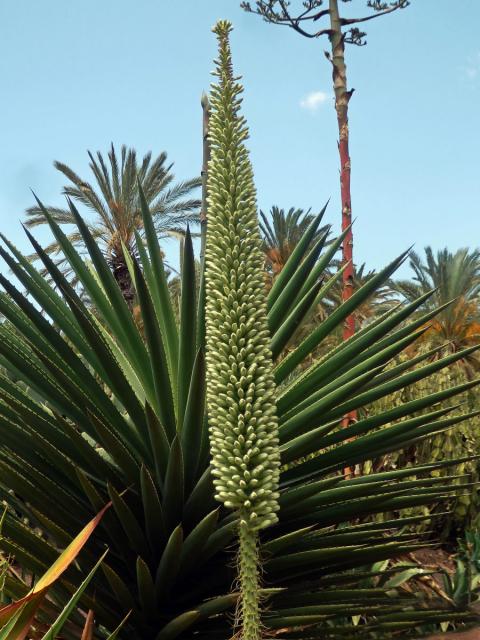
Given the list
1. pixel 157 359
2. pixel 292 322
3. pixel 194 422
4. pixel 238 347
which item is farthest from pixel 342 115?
pixel 238 347

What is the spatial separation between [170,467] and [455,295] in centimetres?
1973

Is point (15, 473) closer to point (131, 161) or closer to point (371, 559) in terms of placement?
point (371, 559)

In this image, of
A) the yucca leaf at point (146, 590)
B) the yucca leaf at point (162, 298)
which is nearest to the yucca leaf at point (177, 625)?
the yucca leaf at point (146, 590)

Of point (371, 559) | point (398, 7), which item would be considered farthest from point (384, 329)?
point (398, 7)

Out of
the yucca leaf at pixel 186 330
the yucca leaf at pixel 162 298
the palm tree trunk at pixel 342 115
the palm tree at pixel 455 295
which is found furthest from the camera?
the palm tree at pixel 455 295

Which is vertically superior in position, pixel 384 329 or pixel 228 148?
pixel 384 329

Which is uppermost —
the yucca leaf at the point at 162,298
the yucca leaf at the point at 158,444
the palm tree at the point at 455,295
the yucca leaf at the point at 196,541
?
the palm tree at the point at 455,295

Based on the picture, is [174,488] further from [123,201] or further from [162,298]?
[123,201]

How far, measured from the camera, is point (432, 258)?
2331 cm

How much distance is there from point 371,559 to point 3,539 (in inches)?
73.6

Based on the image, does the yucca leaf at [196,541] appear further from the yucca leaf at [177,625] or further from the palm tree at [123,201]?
the palm tree at [123,201]

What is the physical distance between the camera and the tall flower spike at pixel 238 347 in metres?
2.21

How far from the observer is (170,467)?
319cm

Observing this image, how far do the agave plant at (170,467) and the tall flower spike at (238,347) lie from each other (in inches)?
29.4
